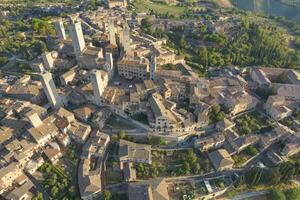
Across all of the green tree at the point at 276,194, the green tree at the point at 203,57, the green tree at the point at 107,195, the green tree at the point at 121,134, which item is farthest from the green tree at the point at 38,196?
the green tree at the point at 203,57

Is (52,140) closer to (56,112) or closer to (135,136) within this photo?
(56,112)

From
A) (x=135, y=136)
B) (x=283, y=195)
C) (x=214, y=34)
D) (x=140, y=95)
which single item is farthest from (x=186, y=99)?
(x=214, y=34)

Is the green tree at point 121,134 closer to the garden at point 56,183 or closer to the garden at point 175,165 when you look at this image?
the garden at point 175,165

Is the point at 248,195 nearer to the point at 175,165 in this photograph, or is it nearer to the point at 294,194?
the point at 294,194

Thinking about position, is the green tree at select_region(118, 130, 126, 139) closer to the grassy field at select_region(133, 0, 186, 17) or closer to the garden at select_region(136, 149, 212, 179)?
the garden at select_region(136, 149, 212, 179)

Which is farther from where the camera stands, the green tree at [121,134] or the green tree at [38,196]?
the green tree at [121,134]

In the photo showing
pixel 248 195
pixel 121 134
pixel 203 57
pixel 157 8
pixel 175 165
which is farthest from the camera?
pixel 157 8

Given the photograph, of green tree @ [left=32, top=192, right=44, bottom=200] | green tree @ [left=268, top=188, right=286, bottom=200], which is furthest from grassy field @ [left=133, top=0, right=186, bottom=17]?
green tree @ [left=32, top=192, right=44, bottom=200]

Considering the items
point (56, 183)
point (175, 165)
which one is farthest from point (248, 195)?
point (56, 183)
